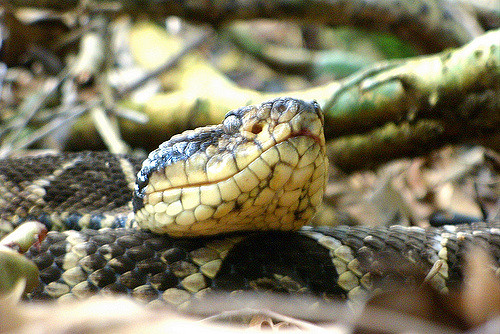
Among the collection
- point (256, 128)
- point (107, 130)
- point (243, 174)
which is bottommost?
point (107, 130)

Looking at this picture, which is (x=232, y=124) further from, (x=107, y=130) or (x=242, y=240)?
(x=107, y=130)

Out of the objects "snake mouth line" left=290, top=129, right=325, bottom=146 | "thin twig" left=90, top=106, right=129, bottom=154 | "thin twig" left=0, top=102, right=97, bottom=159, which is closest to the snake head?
"snake mouth line" left=290, top=129, right=325, bottom=146

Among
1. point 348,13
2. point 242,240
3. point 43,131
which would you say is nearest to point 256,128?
point 242,240

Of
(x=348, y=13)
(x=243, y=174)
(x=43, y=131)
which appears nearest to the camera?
(x=243, y=174)

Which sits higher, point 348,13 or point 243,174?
point 348,13

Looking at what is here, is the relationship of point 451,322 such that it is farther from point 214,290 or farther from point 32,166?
point 32,166

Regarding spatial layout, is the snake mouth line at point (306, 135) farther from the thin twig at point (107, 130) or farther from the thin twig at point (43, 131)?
the thin twig at point (43, 131)

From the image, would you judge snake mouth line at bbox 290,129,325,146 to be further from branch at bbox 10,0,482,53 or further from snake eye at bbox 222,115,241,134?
Answer: branch at bbox 10,0,482,53
